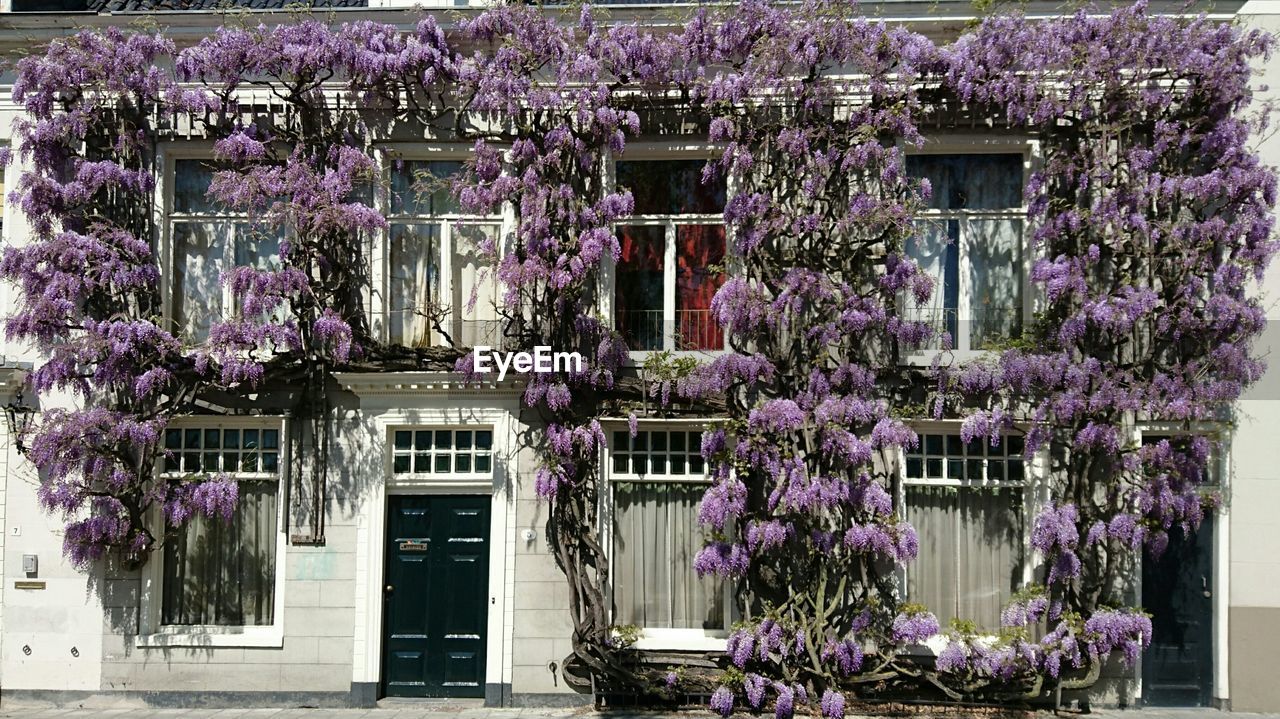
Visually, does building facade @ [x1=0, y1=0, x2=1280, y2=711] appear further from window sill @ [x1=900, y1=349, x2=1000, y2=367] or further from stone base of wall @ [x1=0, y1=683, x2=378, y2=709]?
window sill @ [x1=900, y1=349, x2=1000, y2=367]

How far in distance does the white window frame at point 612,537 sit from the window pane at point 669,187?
2491 millimetres

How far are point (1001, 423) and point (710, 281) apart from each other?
11.7 ft

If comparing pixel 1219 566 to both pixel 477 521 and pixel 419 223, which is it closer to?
pixel 477 521

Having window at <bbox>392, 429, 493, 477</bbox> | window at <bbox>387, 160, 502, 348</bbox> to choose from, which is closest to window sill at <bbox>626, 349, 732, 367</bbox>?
window at <bbox>387, 160, 502, 348</bbox>

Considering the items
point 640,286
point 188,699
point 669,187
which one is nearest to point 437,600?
point 188,699

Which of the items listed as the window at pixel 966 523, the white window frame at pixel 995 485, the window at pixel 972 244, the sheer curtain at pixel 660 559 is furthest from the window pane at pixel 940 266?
the sheer curtain at pixel 660 559

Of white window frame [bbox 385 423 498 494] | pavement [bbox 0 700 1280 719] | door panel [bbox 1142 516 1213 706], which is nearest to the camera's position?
pavement [bbox 0 700 1280 719]

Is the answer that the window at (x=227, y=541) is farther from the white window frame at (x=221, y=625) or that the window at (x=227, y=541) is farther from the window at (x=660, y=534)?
the window at (x=660, y=534)

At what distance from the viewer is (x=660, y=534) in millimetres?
11531

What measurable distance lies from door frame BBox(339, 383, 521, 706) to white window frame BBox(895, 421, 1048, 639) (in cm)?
434

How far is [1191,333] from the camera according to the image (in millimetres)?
10914

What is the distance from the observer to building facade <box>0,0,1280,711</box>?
11148 mm

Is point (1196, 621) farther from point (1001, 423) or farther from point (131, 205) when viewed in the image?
point (131, 205)

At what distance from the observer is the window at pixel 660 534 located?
1144 cm
